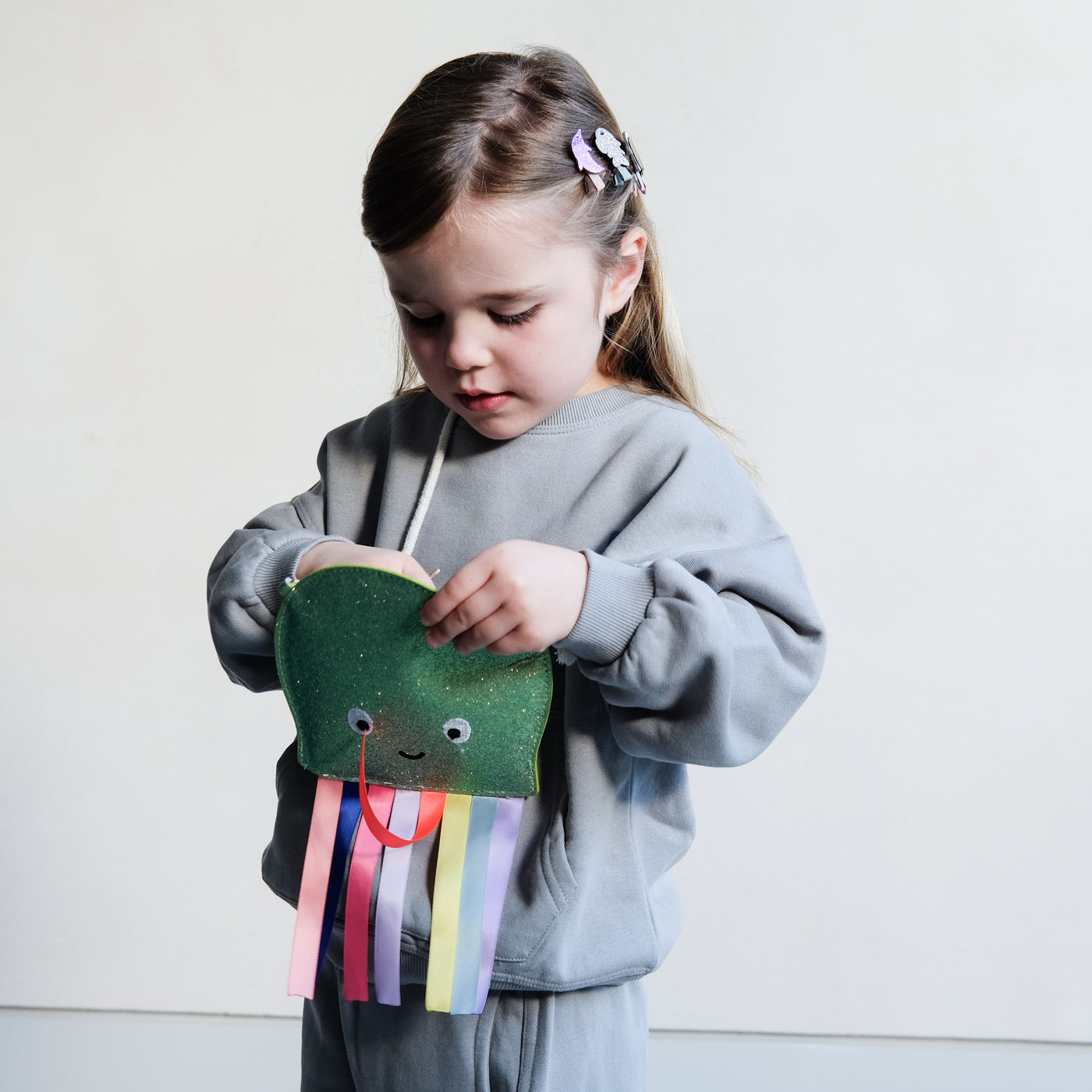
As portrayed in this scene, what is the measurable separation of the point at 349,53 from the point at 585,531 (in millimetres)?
959

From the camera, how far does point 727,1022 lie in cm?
157

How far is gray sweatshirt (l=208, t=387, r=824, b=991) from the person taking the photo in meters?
0.62

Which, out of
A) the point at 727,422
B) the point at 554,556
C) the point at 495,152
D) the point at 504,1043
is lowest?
the point at 504,1043

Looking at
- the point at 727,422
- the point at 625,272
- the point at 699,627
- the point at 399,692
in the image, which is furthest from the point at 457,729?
the point at 727,422

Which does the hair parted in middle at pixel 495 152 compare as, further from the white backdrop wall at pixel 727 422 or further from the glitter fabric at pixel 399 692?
the white backdrop wall at pixel 727 422

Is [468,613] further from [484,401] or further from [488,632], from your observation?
[484,401]

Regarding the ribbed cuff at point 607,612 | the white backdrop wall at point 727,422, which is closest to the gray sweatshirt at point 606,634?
the ribbed cuff at point 607,612

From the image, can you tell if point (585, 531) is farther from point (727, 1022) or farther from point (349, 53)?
point (727, 1022)

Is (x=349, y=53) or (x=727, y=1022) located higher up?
(x=349, y=53)

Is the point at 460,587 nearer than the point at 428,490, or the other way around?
the point at 460,587

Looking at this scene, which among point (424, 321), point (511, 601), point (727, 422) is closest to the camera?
point (511, 601)

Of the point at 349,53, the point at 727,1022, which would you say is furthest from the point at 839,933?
the point at 349,53

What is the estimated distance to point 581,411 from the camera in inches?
29.1

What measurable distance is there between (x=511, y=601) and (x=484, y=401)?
16 cm
